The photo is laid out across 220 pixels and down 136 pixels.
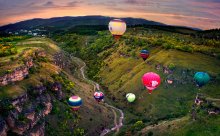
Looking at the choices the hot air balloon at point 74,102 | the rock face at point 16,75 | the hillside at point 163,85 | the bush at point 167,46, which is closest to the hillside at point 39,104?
the rock face at point 16,75

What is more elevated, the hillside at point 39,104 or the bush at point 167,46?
the bush at point 167,46

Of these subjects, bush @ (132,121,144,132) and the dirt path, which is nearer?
the dirt path

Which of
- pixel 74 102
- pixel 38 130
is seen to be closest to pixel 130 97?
pixel 74 102

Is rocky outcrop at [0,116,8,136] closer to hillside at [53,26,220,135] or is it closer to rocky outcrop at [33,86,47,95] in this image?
rocky outcrop at [33,86,47,95]

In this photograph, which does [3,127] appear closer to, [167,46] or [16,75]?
[16,75]

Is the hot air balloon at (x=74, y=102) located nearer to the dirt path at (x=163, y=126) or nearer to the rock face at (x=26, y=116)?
the rock face at (x=26, y=116)

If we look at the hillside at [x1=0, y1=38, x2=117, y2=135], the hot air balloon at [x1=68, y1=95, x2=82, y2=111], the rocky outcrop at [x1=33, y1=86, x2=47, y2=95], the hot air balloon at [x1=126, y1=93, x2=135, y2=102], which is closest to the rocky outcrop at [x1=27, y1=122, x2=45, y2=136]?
the hillside at [x1=0, y1=38, x2=117, y2=135]

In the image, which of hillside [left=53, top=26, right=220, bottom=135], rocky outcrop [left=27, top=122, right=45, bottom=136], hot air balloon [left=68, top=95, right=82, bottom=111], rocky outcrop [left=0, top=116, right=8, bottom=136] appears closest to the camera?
rocky outcrop [left=0, top=116, right=8, bottom=136]

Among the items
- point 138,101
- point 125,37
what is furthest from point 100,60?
point 138,101
